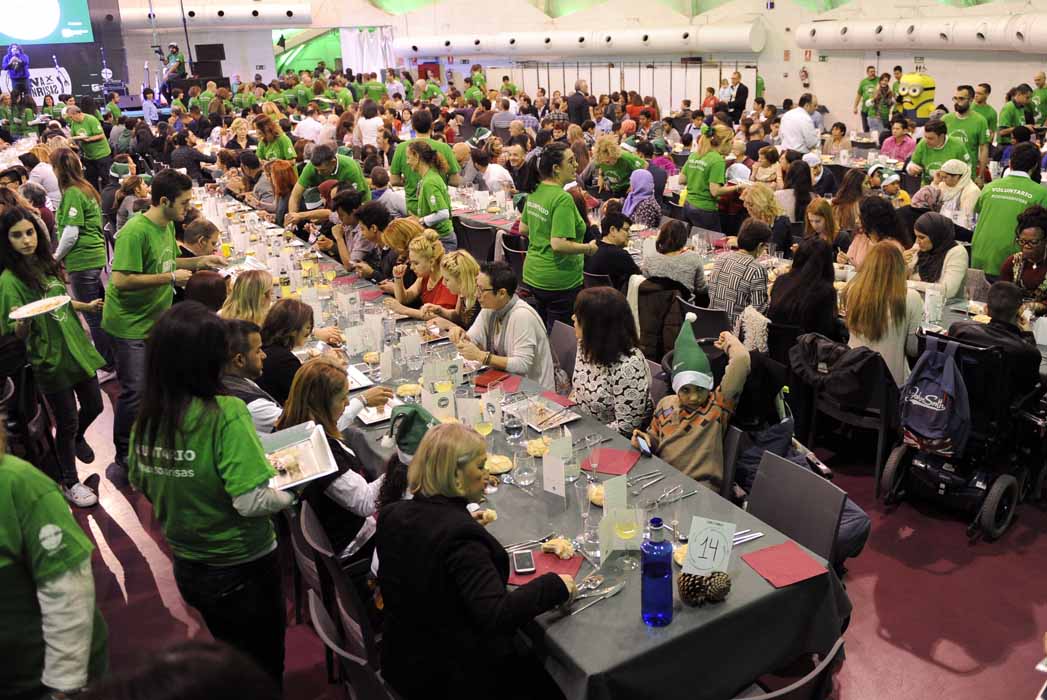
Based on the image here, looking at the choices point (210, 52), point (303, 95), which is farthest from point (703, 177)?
point (210, 52)

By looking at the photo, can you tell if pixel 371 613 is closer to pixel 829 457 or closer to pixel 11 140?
pixel 829 457

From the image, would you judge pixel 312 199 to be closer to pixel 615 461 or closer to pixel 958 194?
pixel 615 461

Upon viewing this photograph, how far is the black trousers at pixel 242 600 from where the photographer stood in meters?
2.74

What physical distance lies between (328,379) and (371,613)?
35.4 inches

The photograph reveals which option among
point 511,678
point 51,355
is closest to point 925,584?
point 511,678

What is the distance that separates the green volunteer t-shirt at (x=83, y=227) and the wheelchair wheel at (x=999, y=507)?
610 centimetres

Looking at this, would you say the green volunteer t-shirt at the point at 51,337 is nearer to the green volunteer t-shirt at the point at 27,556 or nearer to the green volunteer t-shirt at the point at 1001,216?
the green volunteer t-shirt at the point at 27,556

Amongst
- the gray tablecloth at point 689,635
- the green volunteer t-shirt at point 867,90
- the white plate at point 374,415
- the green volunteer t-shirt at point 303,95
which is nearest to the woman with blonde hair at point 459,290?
the white plate at point 374,415

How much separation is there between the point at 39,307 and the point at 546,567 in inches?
123

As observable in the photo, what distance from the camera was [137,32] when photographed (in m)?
23.9

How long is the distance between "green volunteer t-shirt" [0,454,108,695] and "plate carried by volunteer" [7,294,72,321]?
2.59 m

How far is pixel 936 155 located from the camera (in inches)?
332

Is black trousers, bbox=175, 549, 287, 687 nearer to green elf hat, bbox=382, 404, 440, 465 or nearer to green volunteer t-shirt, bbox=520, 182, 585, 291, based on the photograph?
green elf hat, bbox=382, 404, 440, 465

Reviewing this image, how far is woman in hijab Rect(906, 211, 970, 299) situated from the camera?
17.3ft
